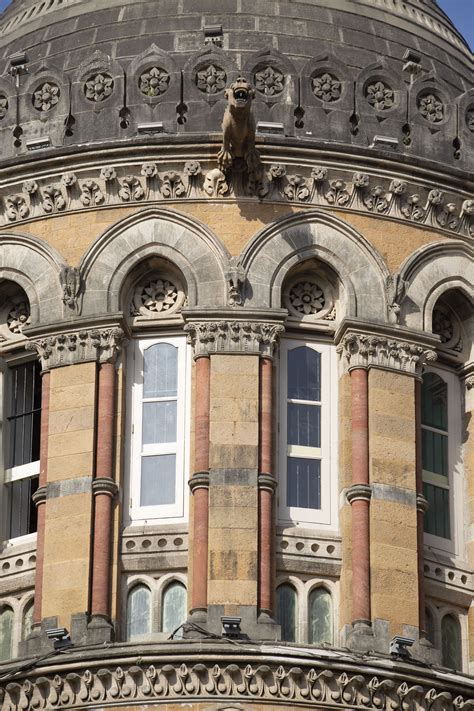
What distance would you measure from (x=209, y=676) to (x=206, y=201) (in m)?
8.24

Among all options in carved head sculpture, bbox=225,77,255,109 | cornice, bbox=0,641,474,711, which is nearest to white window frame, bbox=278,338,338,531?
cornice, bbox=0,641,474,711

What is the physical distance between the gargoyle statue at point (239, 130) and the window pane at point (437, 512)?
18.9 feet

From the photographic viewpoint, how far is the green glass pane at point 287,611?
4322cm

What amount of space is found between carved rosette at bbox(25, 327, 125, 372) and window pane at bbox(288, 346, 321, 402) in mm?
2711

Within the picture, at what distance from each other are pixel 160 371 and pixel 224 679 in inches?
236

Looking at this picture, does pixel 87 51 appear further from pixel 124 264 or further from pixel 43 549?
pixel 43 549

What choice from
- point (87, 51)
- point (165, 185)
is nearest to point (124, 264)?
point (165, 185)

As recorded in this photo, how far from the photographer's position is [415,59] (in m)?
47.9

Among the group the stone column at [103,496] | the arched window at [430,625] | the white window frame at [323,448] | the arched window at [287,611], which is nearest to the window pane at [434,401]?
the white window frame at [323,448]

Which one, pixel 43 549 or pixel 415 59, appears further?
pixel 415 59

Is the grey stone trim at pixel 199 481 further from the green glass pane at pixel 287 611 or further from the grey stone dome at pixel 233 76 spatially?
the grey stone dome at pixel 233 76

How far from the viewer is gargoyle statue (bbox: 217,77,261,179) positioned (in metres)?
43.7

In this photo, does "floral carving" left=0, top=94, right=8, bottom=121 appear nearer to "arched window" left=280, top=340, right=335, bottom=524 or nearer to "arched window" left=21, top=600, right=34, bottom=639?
"arched window" left=280, top=340, right=335, bottom=524

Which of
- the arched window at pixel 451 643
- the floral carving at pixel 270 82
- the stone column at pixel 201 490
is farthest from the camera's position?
the floral carving at pixel 270 82
